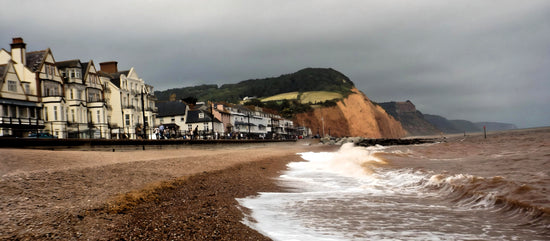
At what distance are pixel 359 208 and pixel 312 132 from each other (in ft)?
509

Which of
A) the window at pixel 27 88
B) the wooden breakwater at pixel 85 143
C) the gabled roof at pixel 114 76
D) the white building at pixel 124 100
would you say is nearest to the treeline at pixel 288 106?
the white building at pixel 124 100

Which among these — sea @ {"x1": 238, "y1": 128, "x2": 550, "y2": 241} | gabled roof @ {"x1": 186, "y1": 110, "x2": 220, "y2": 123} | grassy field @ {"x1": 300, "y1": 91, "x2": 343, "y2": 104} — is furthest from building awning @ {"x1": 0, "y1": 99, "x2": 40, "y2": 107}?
grassy field @ {"x1": 300, "y1": 91, "x2": 343, "y2": 104}

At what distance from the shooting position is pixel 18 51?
43.9 m

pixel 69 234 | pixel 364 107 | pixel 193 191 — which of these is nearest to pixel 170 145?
pixel 193 191

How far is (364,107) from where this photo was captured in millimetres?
182875

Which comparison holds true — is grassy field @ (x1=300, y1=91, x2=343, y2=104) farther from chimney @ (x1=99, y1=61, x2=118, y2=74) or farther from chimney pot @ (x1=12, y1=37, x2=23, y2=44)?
chimney pot @ (x1=12, y1=37, x2=23, y2=44)

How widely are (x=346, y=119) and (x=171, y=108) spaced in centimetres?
10145

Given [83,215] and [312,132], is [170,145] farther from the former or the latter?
[312,132]

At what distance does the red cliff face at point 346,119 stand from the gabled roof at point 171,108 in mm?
79341

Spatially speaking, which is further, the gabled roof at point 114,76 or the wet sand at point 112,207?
the gabled roof at point 114,76

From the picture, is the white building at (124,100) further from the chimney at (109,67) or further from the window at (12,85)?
the window at (12,85)

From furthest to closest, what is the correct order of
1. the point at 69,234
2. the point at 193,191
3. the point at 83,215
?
the point at 193,191, the point at 83,215, the point at 69,234

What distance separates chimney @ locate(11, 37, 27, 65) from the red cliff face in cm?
11869

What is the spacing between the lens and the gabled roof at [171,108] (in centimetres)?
8288
